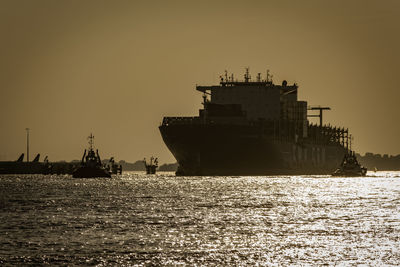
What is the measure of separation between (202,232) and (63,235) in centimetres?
765

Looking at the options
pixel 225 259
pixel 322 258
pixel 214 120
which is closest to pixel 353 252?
pixel 322 258

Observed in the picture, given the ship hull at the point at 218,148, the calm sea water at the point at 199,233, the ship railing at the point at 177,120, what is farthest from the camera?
the ship railing at the point at 177,120

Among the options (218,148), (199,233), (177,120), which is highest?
(177,120)

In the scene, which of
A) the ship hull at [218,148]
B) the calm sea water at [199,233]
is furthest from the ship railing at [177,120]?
the calm sea water at [199,233]

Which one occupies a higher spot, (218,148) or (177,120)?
(177,120)

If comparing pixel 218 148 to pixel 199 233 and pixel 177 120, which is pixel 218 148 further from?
pixel 199 233

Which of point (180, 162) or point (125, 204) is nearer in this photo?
point (125, 204)

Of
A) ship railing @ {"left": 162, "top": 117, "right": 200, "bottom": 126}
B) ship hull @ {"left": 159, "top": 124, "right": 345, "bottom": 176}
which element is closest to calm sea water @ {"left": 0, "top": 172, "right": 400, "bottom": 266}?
ship hull @ {"left": 159, "top": 124, "right": 345, "bottom": 176}

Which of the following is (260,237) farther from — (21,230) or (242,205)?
(242,205)

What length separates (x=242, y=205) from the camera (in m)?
87.6

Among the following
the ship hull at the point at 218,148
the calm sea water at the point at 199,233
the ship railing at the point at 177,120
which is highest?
the ship railing at the point at 177,120

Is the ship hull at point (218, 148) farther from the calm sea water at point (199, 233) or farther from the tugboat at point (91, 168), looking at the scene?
the calm sea water at point (199, 233)

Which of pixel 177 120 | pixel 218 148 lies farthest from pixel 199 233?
pixel 177 120

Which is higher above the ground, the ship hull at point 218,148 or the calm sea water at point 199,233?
the ship hull at point 218,148
